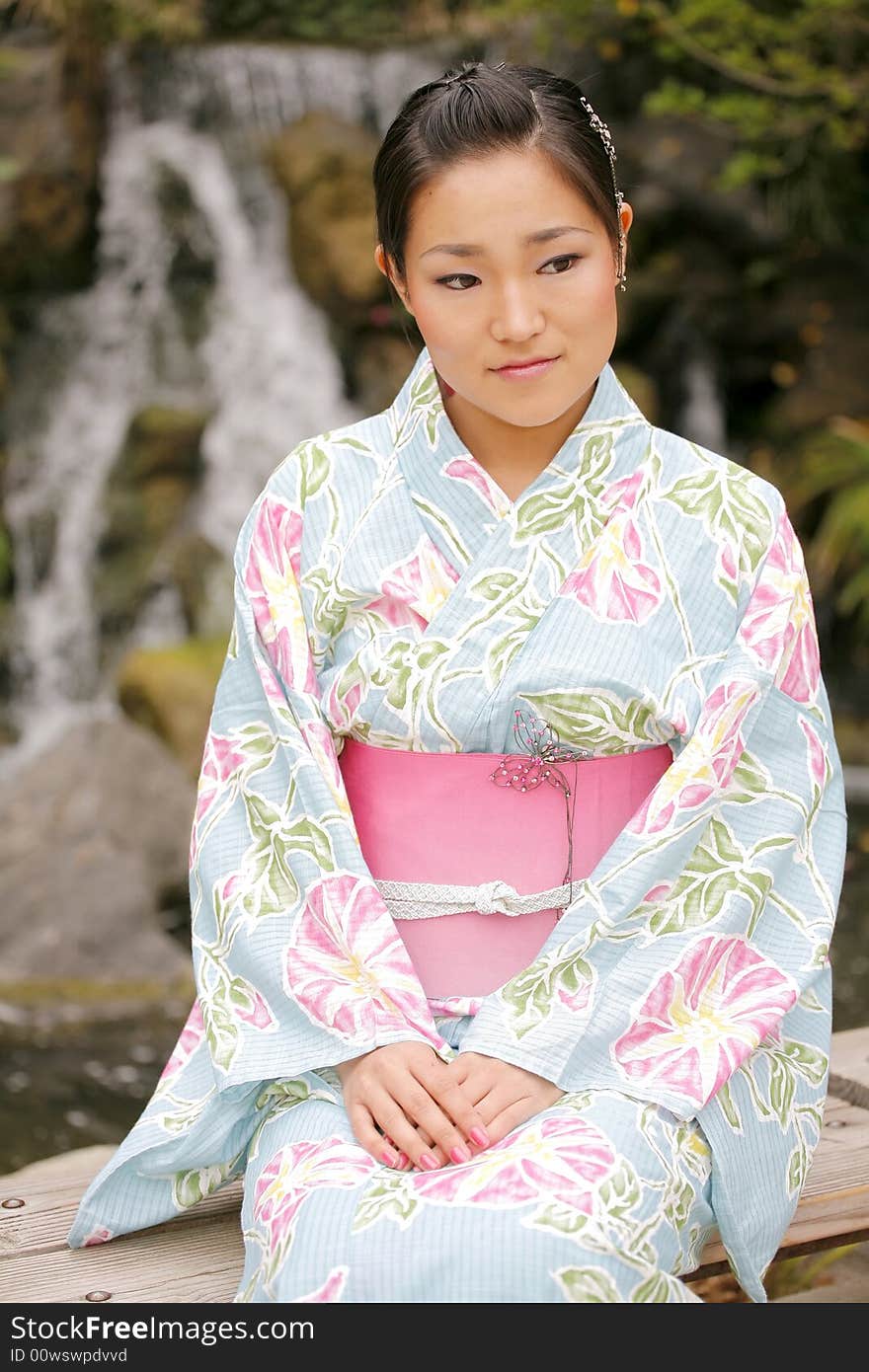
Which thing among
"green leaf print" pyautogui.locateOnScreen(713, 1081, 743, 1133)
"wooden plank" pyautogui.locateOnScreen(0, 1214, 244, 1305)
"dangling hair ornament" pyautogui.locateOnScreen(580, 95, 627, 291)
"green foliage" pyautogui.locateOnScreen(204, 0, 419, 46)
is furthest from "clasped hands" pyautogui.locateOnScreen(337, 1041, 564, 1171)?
"green foliage" pyautogui.locateOnScreen(204, 0, 419, 46)

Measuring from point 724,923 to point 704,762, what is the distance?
0.22 meters

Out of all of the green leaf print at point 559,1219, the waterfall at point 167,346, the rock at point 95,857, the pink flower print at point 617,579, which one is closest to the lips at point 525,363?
the pink flower print at point 617,579

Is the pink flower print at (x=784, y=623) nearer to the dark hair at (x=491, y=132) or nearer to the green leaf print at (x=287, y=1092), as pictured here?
the dark hair at (x=491, y=132)

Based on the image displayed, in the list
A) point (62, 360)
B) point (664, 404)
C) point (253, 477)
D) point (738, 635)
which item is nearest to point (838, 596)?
point (664, 404)

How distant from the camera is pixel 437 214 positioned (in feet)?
7.01

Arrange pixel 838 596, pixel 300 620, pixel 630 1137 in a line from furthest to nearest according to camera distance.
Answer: pixel 838 596
pixel 300 620
pixel 630 1137

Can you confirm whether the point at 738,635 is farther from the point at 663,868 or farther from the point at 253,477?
the point at 253,477

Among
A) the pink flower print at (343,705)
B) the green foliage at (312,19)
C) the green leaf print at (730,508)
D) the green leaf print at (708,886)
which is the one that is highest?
the green foliage at (312,19)

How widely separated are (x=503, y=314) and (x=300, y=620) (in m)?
0.52

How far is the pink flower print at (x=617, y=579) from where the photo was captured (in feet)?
7.25

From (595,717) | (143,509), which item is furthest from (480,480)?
(143,509)

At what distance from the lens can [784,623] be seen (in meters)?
2.24

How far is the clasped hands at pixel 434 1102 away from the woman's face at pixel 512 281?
34.9 inches

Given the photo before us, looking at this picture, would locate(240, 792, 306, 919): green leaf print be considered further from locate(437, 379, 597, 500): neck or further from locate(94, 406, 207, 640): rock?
locate(94, 406, 207, 640): rock
